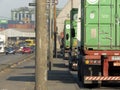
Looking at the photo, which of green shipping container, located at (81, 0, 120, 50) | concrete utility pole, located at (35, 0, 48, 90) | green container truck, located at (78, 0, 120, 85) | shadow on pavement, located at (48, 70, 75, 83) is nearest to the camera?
concrete utility pole, located at (35, 0, 48, 90)

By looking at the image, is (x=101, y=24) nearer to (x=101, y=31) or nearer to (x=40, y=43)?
(x=101, y=31)

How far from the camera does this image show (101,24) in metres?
22.0

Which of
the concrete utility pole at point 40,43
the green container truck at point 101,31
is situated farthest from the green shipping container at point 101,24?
the concrete utility pole at point 40,43

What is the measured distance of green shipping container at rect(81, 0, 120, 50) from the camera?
21984 millimetres

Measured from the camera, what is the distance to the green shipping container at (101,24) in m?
22.0

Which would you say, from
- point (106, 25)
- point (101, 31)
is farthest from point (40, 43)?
point (106, 25)

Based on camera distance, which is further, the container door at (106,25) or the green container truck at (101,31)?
the container door at (106,25)

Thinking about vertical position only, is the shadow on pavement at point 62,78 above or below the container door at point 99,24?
below

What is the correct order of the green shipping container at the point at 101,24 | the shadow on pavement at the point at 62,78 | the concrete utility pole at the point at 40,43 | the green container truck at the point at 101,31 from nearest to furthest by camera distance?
1. the concrete utility pole at the point at 40,43
2. the green container truck at the point at 101,31
3. the green shipping container at the point at 101,24
4. the shadow on pavement at the point at 62,78

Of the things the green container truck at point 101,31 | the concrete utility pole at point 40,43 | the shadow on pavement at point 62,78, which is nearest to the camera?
the concrete utility pole at point 40,43

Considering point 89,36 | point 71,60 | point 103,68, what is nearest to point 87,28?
point 89,36

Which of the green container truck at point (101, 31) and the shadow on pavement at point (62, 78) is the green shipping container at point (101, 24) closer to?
the green container truck at point (101, 31)

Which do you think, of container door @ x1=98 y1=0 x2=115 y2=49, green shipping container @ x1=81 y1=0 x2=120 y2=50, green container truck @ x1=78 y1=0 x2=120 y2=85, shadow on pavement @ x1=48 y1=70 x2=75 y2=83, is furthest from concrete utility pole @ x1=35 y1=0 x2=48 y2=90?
shadow on pavement @ x1=48 y1=70 x2=75 y2=83

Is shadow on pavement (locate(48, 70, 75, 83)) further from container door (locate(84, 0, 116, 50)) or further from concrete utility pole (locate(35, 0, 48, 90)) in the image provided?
concrete utility pole (locate(35, 0, 48, 90))
